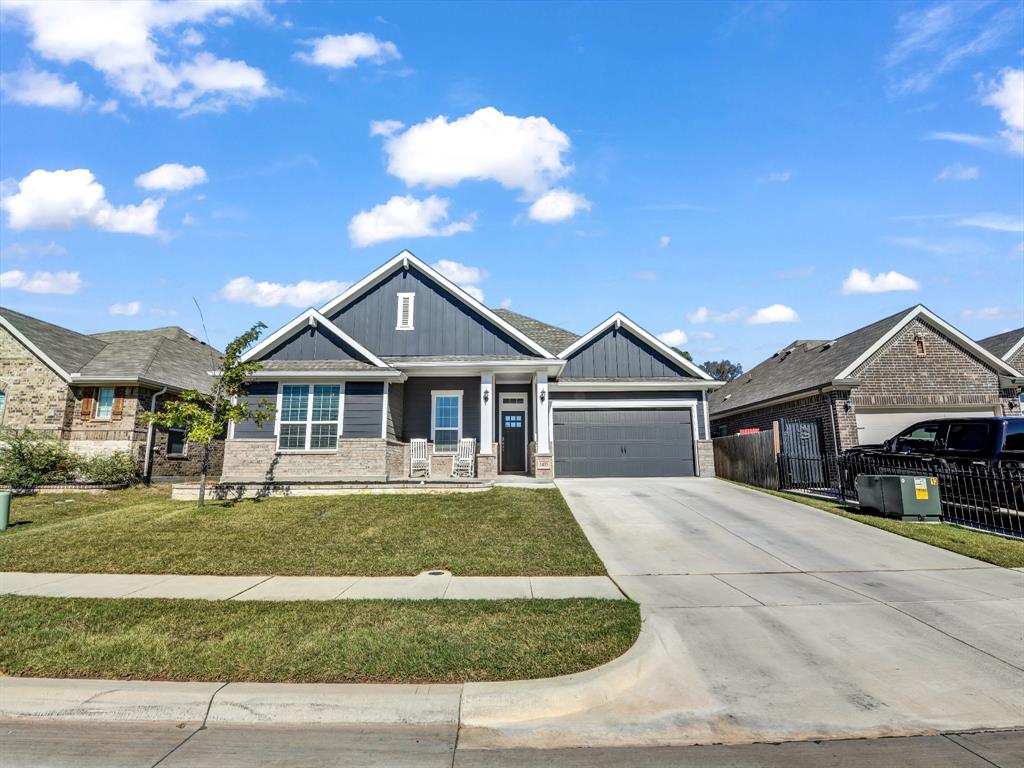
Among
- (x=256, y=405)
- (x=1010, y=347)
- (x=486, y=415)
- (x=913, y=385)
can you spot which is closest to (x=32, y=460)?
(x=256, y=405)

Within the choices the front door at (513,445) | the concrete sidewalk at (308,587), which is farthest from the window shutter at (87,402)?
the front door at (513,445)

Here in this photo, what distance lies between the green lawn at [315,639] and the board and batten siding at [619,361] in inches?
556

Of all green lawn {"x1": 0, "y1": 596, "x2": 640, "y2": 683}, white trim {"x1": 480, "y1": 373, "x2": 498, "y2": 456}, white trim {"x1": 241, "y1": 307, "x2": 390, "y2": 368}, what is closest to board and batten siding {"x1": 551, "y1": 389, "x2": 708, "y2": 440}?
white trim {"x1": 480, "y1": 373, "x2": 498, "y2": 456}

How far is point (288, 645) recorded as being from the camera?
192 inches

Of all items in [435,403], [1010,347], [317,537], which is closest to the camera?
[317,537]

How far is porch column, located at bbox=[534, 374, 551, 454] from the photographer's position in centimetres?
1650

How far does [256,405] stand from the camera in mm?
15648

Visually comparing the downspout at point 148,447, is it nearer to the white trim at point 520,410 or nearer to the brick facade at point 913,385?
the white trim at point 520,410

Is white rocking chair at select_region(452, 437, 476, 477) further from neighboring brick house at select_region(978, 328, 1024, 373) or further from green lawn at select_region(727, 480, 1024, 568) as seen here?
neighboring brick house at select_region(978, 328, 1024, 373)

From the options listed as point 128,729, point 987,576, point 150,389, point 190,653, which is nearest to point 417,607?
point 190,653

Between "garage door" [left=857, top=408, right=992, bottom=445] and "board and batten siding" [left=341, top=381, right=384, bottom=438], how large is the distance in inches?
606

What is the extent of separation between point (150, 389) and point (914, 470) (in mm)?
23651

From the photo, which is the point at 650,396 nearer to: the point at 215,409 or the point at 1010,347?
the point at 215,409

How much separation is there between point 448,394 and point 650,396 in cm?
739
